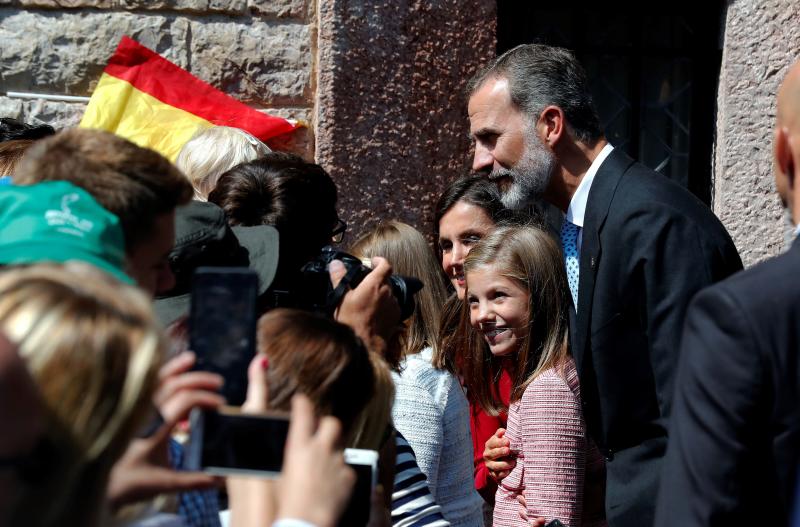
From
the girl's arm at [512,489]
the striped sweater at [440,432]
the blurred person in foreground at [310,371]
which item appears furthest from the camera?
the girl's arm at [512,489]

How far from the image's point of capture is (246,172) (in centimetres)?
301

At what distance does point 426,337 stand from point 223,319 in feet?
5.91

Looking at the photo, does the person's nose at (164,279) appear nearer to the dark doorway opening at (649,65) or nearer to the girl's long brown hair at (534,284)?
the girl's long brown hair at (534,284)

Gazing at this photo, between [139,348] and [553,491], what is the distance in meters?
1.93

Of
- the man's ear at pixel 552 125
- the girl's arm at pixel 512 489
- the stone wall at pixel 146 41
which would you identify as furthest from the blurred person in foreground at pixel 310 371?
the stone wall at pixel 146 41

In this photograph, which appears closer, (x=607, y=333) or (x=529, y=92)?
(x=607, y=333)

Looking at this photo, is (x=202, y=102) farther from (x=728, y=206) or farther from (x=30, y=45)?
(x=728, y=206)

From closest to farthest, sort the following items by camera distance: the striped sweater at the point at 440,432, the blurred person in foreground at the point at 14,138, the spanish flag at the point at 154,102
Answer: the striped sweater at the point at 440,432 → the blurred person in foreground at the point at 14,138 → the spanish flag at the point at 154,102

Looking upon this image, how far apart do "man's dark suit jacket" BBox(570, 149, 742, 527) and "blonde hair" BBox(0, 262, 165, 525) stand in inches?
69.1

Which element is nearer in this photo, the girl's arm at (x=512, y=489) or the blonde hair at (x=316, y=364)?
the blonde hair at (x=316, y=364)

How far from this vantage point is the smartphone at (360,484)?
186 cm

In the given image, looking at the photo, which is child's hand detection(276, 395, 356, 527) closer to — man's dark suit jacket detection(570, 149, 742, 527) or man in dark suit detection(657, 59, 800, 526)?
man in dark suit detection(657, 59, 800, 526)

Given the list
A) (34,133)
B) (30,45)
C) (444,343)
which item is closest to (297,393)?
(444,343)

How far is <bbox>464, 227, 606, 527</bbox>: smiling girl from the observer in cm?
305
